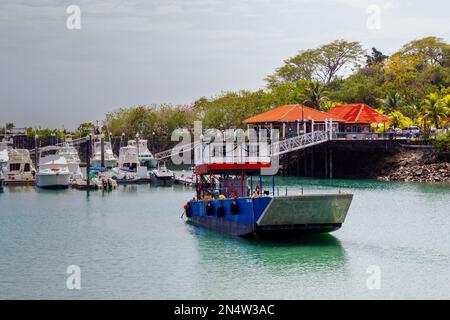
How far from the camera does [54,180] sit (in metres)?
73.2

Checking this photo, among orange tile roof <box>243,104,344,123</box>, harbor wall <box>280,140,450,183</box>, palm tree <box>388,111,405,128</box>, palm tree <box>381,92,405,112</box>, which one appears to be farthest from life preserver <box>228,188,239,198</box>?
palm tree <box>381,92,405,112</box>

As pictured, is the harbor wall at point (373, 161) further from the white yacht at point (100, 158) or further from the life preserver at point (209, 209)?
the life preserver at point (209, 209)

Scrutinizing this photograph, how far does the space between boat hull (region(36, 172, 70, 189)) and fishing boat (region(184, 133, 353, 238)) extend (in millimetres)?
31819

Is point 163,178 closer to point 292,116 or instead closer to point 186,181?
point 186,181

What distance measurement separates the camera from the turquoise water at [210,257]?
3016 centimetres

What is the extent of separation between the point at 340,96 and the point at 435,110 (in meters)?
32.6

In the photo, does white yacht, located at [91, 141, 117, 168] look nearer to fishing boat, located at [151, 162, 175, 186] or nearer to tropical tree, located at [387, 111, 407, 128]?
fishing boat, located at [151, 162, 175, 186]

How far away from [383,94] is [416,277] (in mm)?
73278

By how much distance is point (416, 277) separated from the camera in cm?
3169

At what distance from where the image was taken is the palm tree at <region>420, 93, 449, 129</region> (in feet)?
243

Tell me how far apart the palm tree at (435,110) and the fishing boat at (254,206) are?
34.6 m

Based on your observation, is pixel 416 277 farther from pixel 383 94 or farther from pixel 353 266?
pixel 383 94

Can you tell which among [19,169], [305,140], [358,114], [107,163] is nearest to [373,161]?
[305,140]
